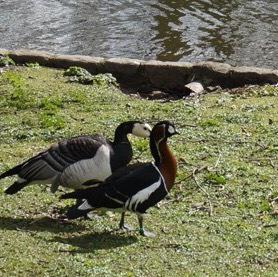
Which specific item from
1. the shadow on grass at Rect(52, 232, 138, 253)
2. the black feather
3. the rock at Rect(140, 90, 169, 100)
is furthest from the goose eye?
the rock at Rect(140, 90, 169, 100)

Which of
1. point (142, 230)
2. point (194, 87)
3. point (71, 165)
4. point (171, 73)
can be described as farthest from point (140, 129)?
point (171, 73)

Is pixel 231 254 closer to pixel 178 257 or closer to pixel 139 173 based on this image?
pixel 178 257

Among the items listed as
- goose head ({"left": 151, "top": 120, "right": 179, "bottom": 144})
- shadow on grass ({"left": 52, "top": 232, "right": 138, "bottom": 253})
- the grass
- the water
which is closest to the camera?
the grass

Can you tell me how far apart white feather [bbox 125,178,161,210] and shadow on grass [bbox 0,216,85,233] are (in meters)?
0.65

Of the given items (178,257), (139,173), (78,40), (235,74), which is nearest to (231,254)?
(178,257)

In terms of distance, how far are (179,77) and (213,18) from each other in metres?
5.94

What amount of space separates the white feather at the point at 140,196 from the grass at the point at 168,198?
35cm

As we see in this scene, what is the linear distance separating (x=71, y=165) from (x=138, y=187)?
0.91 meters

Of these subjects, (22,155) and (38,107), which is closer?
(22,155)

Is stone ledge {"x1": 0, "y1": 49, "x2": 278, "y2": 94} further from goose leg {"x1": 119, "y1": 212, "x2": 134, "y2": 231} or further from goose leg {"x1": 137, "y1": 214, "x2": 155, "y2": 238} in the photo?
goose leg {"x1": 137, "y1": 214, "x2": 155, "y2": 238}

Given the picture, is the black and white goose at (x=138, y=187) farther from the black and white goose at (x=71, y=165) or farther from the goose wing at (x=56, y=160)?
the goose wing at (x=56, y=160)

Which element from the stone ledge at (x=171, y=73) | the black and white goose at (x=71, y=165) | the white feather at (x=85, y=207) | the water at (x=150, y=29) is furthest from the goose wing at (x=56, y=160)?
the water at (x=150, y=29)

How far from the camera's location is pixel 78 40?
16.8m

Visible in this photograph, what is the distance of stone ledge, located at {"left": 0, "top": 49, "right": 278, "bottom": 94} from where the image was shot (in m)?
12.5
